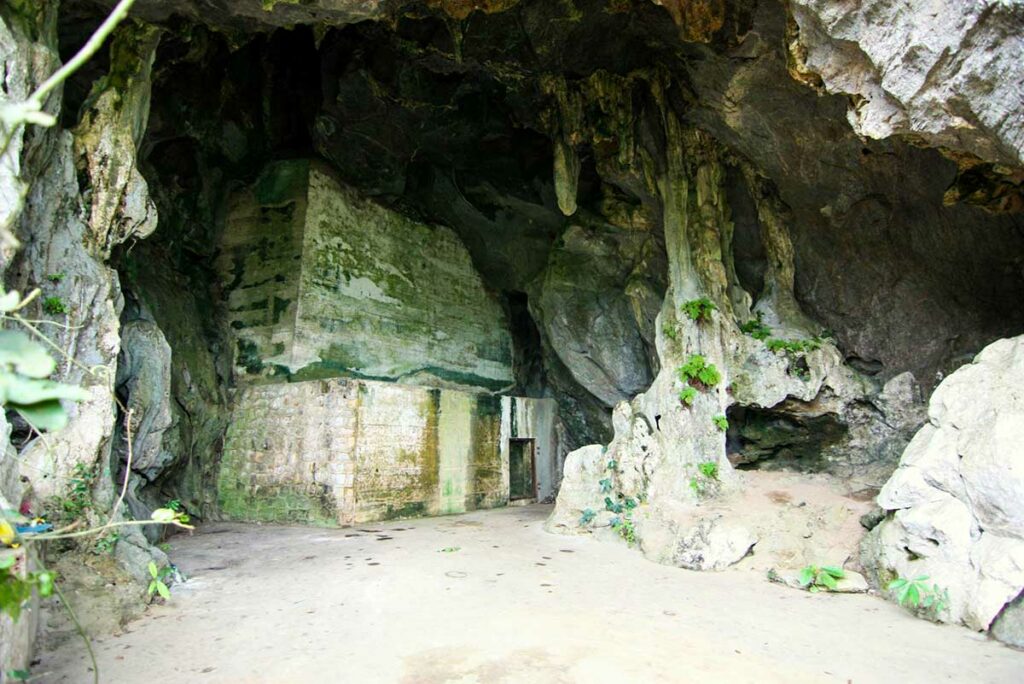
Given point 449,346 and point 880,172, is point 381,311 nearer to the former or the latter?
point 449,346

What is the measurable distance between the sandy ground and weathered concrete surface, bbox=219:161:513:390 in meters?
4.52

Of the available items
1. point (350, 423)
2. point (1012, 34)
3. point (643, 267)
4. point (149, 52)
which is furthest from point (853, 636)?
point (149, 52)

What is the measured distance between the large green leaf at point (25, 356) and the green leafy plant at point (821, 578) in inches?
261

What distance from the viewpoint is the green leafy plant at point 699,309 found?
9758 mm

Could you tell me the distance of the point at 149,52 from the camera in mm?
7648

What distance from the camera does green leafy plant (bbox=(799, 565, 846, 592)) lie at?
20.2ft

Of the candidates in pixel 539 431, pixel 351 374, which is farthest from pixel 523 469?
Answer: pixel 351 374

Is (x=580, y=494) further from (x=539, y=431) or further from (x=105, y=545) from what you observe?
(x=105, y=545)

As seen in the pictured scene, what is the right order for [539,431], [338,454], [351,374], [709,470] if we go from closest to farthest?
1. [709,470]
2. [338,454]
3. [351,374]
4. [539,431]

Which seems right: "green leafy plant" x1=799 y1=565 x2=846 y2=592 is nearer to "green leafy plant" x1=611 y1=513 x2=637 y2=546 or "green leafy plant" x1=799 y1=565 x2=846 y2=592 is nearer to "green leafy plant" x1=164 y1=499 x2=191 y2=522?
"green leafy plant" x1=611 y1=513 x2=637 y2=546

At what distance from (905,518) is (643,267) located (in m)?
7.41

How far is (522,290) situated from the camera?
1494 cm

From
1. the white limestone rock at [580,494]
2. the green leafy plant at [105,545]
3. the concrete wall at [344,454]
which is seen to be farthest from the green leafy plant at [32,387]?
the concrete wall at [344,454]

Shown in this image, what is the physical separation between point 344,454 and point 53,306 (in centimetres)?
506
